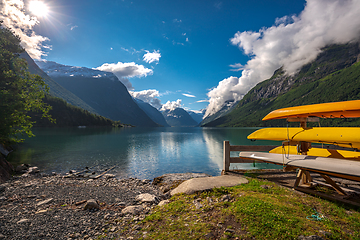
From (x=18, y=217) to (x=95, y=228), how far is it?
3.51m

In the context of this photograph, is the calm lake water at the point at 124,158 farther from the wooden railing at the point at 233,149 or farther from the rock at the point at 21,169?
the wooden railing at the point at 233,149

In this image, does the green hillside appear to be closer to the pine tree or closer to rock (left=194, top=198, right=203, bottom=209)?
the pine tree

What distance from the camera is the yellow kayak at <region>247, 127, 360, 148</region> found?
6790 mm

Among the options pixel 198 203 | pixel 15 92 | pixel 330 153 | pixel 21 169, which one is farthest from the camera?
pixel 21 169

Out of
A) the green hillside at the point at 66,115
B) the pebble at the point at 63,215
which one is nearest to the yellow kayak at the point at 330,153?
the pebble at the point at 63,215

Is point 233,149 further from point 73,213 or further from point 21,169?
point 21,169

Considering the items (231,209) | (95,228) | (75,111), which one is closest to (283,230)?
(231,209)

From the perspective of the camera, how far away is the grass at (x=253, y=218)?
4.19m

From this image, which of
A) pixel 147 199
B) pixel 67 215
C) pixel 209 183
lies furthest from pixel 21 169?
pixel 209 183

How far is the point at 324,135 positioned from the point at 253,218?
5.63m

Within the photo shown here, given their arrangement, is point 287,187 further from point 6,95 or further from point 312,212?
point 6,95

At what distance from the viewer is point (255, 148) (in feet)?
32.8

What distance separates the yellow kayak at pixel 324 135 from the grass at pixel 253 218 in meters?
2.69

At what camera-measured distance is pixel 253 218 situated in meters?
4.69
